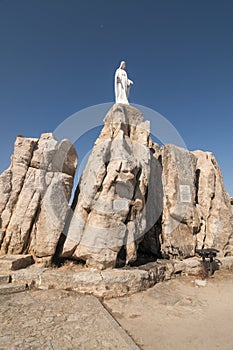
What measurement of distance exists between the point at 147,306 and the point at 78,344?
10.6 feet

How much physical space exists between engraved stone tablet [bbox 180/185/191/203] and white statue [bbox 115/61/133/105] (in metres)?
6.71

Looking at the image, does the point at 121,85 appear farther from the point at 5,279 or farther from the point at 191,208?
the point at 5,279

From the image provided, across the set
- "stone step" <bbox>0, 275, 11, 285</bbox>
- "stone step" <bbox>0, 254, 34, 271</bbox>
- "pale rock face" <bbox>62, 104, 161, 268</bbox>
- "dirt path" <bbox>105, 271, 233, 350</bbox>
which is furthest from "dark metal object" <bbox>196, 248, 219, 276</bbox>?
"stone step" <bbox>0, 275, 11, 285</bbox>

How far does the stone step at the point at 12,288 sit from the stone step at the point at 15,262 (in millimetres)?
809

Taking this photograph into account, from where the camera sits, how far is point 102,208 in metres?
9.23

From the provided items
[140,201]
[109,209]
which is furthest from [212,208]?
[109,209]

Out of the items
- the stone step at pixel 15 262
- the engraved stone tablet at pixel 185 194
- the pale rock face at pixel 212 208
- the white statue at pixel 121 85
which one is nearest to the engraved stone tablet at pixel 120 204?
the stone step at pixel 15 262

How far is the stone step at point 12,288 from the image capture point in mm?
6950

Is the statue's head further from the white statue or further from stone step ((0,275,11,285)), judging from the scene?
stone step ((0,275,11,285))

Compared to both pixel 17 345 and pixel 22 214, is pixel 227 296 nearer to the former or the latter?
pixel 17 345

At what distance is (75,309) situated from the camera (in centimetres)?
613

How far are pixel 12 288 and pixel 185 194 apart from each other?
33.7 feet

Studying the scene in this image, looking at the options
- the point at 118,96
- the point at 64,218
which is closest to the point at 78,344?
the point at 64,218

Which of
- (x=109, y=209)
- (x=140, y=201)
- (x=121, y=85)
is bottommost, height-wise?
(x=109, y=209)
